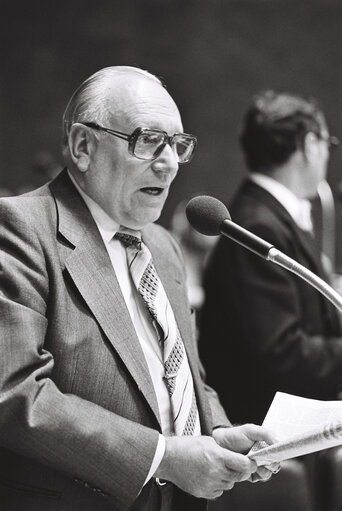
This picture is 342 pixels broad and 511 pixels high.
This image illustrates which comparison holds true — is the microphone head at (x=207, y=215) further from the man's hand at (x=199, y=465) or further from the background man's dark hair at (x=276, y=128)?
the background man's dark hair at (x=276, y=128)

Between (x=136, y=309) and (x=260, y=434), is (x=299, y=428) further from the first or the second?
(x=136, y=309)

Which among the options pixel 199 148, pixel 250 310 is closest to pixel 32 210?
pixel 250 310

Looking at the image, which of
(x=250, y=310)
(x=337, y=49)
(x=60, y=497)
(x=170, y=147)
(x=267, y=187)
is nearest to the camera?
(x=60, y=497)

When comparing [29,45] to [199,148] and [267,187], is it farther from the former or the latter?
[267,187]

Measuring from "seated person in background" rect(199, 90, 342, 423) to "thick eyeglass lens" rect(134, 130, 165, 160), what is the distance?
0.86m

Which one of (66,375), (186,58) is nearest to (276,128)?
(66,375)

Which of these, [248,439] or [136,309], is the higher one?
[136,309]

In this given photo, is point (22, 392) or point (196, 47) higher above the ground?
point (196, 47)

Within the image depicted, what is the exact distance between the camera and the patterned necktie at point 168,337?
168cm

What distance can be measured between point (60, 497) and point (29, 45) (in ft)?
15.9

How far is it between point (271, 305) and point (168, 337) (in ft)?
2.65

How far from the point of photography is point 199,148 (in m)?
5.77

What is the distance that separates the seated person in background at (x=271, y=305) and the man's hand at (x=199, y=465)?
3.20ft

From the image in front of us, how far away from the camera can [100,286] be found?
63.4 inches
